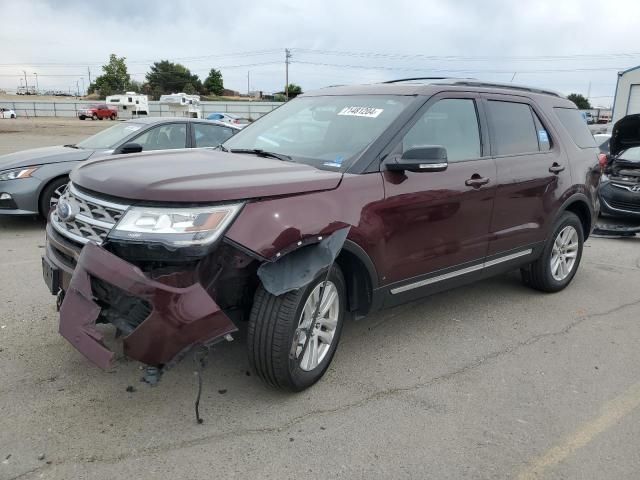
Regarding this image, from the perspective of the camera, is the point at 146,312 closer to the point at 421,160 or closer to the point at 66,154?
the point at 421,160

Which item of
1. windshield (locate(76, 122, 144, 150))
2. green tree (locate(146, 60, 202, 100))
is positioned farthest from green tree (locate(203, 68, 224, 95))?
windshield (locate(76, 122, 144, 150))

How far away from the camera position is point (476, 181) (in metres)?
4.07

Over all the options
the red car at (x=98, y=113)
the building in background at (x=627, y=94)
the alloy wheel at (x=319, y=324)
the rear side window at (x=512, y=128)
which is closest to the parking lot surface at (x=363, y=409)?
the alloy wheel at (x=319, y=324)

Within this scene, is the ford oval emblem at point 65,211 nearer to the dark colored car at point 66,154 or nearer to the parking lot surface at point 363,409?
the parking lot surface at point 363,409

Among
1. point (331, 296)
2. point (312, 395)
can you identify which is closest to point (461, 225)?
point (331, 296)

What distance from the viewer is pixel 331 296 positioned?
3.32 meters

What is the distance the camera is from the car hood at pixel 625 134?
8.98 meters

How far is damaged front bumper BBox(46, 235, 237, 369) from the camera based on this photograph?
102 inches

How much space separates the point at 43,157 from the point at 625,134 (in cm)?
909

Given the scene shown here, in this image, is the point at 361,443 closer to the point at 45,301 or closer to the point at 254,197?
the point at 254,197

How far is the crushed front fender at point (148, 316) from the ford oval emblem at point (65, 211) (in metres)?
0.44

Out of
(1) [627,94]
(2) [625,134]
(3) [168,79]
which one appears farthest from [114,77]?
(2) [625,134]

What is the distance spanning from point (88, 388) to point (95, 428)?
433 mm

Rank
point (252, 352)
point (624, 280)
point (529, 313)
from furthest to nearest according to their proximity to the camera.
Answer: point (624, 280), point (529, 313), point (252, 352)
